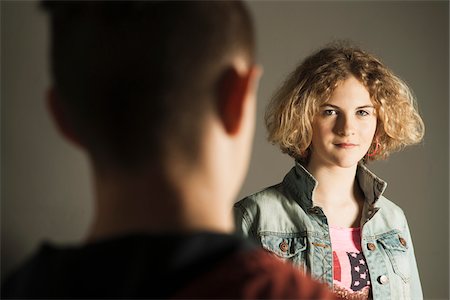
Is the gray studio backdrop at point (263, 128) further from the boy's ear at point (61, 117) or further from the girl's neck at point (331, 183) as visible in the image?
the boy's ear at point (61, 117)

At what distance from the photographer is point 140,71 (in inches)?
25.3

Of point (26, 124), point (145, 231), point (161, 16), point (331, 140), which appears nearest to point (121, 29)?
point (161, 16)

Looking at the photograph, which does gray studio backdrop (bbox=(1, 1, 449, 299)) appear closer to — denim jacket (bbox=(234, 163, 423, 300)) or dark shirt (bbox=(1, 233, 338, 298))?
denim jacket (bbox=(234, 163, 423, 300))

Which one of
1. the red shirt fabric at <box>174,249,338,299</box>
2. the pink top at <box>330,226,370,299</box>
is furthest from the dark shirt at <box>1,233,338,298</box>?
the pink top at <box>330,226,370,299</box>

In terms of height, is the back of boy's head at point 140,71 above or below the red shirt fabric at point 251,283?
above

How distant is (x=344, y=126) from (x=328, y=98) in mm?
87

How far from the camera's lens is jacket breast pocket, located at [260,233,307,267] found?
1.65 m

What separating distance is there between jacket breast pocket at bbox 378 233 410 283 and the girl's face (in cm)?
22

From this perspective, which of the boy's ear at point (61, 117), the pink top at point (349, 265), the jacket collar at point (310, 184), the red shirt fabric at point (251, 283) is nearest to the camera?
the red shirt fabric at point (251, 283)

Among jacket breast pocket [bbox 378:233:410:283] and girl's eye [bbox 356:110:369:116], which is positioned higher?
girl's eye [bbox 356:110:369:116]

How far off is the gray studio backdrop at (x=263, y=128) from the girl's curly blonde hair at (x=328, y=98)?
759 mm

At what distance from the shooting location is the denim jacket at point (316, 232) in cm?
164

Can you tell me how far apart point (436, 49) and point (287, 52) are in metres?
0.61

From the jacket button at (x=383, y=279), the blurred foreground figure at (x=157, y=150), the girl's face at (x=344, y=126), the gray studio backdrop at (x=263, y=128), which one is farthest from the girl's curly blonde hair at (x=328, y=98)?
the blurred foreground figure at (x=157, y=150)
